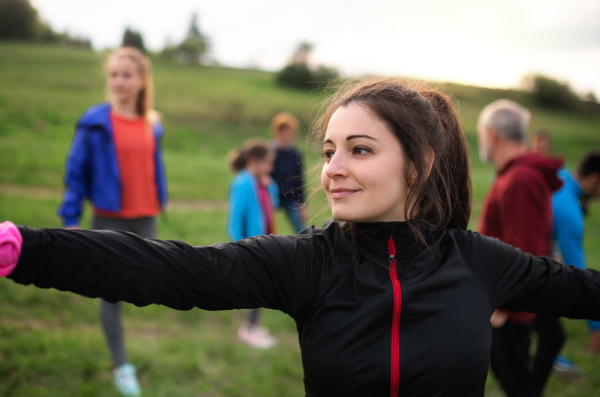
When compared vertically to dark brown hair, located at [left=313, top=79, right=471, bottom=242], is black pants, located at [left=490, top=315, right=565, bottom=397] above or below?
below

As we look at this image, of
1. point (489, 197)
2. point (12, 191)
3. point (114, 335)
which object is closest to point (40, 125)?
point (12, 191)

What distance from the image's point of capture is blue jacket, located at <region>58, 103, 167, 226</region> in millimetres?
3000

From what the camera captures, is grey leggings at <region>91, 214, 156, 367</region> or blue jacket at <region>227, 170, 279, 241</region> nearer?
grey leggings at <region>91, 214, 156, 367</region>

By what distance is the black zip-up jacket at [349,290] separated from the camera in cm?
118

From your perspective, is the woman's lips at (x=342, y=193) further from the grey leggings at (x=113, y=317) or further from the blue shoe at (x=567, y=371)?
the blue shoe at (x=567, y=371)

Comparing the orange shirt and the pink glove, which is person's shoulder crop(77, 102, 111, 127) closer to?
the orange shirt

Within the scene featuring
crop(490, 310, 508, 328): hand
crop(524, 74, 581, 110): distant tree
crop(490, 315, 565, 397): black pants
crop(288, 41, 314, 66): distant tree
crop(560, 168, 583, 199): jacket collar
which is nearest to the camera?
crop(490, 310, 508, 328): hand

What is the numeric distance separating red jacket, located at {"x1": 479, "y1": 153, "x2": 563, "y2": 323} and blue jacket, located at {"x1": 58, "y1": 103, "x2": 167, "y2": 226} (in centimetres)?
270

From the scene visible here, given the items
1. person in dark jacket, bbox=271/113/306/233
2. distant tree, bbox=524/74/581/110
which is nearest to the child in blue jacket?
person in dark jacket, bbox=271/113/306/233

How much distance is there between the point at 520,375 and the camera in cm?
263

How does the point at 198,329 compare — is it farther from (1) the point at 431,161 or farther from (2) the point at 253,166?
(1) the point at 431,161

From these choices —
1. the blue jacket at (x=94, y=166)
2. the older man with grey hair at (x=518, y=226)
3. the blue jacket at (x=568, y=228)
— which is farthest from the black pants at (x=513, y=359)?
the blue jacket at (x=94, y=166)

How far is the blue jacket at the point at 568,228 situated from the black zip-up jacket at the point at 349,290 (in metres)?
1.95

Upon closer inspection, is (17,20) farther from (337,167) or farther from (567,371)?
(567,371)
